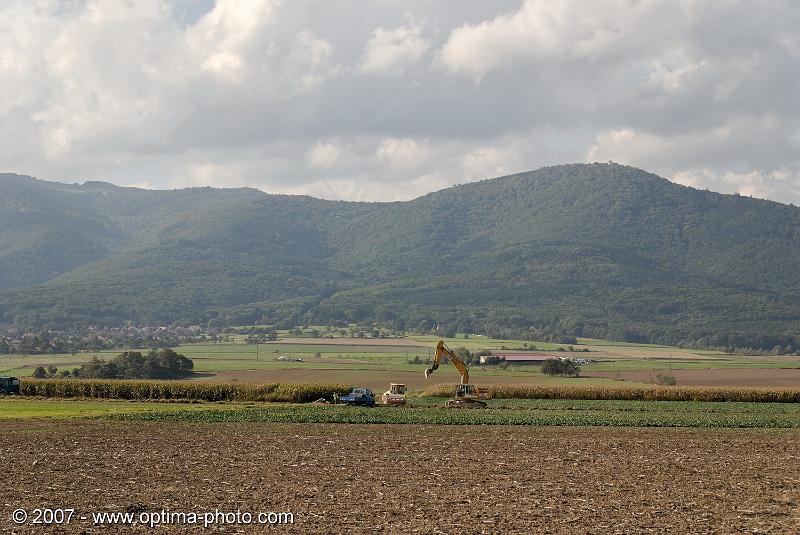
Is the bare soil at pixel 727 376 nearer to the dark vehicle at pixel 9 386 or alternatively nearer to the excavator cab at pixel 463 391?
the excavator cab at pixel 463 391

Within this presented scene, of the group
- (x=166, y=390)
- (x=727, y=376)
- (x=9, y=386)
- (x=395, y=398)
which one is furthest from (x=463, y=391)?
(x=727, y=376)

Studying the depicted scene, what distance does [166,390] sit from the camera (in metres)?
71.9

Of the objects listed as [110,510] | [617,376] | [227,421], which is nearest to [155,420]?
[227,421]

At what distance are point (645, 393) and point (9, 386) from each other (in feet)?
143

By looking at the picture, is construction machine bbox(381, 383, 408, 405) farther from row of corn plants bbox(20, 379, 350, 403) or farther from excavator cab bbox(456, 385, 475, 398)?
row of corn plants bbox(20, 379, 350, 403)

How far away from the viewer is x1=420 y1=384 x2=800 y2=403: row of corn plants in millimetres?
71750

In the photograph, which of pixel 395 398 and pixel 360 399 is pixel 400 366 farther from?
pixel 360 399

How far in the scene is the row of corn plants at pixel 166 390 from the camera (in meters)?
70.4

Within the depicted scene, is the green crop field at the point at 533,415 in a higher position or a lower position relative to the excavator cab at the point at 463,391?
lower

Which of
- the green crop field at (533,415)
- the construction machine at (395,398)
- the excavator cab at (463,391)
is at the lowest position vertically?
the green crop field at (533,415)

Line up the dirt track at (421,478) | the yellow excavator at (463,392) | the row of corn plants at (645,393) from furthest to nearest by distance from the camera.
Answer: the row of corn plants at (645,393)
the yellow excavator at (463,392)
the dirt track at (421,478)

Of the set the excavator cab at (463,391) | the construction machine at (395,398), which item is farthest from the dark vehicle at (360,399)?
the excavator cab at (463,391)

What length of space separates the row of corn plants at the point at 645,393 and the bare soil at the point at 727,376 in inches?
383

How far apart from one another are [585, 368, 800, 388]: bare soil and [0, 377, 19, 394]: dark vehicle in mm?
49748
